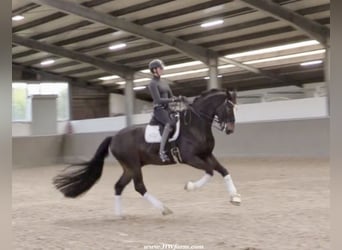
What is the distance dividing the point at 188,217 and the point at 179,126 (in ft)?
2.65

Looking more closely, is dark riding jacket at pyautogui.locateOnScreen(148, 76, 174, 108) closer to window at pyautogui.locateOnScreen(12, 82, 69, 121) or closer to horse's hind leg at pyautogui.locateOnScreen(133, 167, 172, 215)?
horse's hind leg at pyautogui.locateOnScreen(133, 167, 172, 215)

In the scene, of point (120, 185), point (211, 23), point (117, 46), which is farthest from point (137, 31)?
point (120, 185)

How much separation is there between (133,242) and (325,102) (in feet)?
28.4

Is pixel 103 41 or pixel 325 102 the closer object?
pixel 325 102

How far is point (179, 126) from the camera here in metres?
5.21

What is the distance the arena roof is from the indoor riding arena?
0.04 metres

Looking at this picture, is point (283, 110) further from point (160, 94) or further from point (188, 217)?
point (160, 94)

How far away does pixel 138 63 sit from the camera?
→ 15969 mm

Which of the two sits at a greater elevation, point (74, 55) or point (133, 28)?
point (133, 28)

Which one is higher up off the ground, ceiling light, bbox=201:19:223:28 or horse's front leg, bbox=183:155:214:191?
ceiling light, bbox=201:19:223:28

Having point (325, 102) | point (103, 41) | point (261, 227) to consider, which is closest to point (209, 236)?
point (261, 227)

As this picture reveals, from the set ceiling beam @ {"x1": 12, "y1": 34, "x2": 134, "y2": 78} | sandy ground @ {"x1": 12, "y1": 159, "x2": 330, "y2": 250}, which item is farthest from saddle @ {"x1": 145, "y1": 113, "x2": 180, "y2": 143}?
ceiling beam @ {"x1": 12, "y1": 34, "x2": 134, "y2": 78}

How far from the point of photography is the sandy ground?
3.95 m

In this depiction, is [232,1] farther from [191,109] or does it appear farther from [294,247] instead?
[294,247]
